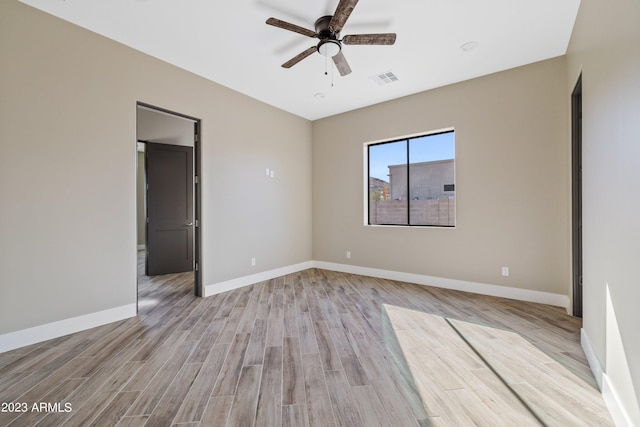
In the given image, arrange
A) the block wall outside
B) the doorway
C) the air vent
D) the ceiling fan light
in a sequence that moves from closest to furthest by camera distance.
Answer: the ceiling fan light
the doorway
the air vent
the block wall outside

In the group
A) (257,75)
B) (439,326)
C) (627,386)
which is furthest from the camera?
(257,75)

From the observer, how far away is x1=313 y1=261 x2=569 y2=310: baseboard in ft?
11.3

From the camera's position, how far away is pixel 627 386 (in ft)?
4.63

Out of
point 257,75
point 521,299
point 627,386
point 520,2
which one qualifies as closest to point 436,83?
point 520,2

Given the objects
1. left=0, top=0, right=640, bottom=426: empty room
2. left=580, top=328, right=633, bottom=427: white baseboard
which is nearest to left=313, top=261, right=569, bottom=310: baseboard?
left=0, top=0, right=640, bottom=426: empty room

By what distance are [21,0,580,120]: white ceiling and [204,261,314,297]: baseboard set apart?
3070mm

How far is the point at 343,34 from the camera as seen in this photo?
121 inches

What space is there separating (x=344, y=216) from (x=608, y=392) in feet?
13.6

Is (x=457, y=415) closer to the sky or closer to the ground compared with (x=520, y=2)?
closer to the ground

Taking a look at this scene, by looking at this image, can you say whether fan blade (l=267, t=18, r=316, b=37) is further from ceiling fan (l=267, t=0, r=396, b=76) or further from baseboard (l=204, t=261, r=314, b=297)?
baseboard (l=204, t=261, r=314, b=297)

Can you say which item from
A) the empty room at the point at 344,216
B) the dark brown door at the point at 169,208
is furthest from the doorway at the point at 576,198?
the dark brown door at the point at 169,208

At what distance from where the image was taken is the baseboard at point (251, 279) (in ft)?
13.3

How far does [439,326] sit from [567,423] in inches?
52.4

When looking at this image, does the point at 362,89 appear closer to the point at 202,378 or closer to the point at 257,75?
the point at 257,75
